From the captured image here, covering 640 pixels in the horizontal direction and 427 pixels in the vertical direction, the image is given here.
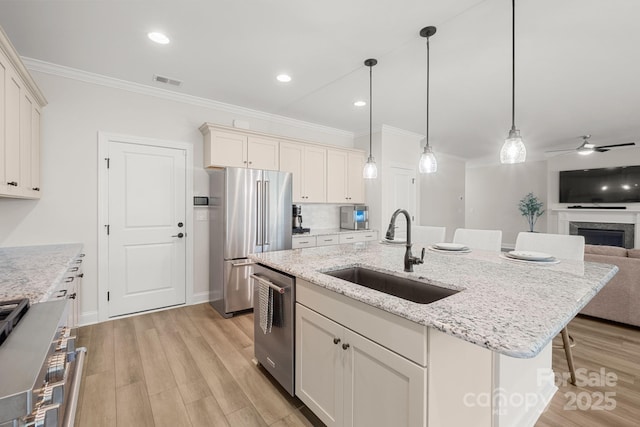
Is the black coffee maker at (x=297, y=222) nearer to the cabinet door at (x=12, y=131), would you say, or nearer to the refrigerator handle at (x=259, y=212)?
the refrigerator handle at (x=259, y=212)

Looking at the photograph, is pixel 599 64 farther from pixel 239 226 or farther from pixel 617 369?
pixel 239 226

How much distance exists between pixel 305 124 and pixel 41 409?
4.51 m

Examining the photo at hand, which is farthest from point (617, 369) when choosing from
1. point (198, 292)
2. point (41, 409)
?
point (198, 292)

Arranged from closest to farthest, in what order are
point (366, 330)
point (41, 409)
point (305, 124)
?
point (41, 409) → point (366, 330) → point (305, 124)

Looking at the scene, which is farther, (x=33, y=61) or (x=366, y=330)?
(x=33, y=61)

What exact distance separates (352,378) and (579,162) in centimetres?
818

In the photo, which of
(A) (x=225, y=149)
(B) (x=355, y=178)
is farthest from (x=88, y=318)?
(B) (x=355, y=178)

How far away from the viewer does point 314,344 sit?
1618mm

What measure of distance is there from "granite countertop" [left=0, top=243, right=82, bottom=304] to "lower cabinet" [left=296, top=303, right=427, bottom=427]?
1.29 metres

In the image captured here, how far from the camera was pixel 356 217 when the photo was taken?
4859 millimetres

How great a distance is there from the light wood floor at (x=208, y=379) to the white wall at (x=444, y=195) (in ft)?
12.7

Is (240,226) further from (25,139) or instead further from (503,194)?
(503,194)

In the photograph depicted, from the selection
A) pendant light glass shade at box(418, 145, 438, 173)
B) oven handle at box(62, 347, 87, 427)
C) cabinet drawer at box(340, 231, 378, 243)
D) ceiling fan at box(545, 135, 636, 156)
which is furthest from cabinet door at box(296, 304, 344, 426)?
ceiling fan at box(545, 135, 636, 156)

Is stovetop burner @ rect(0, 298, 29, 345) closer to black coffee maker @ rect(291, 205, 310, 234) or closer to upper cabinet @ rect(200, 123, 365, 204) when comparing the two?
upper cabinet @ rect(200, 123, 365, 204)
